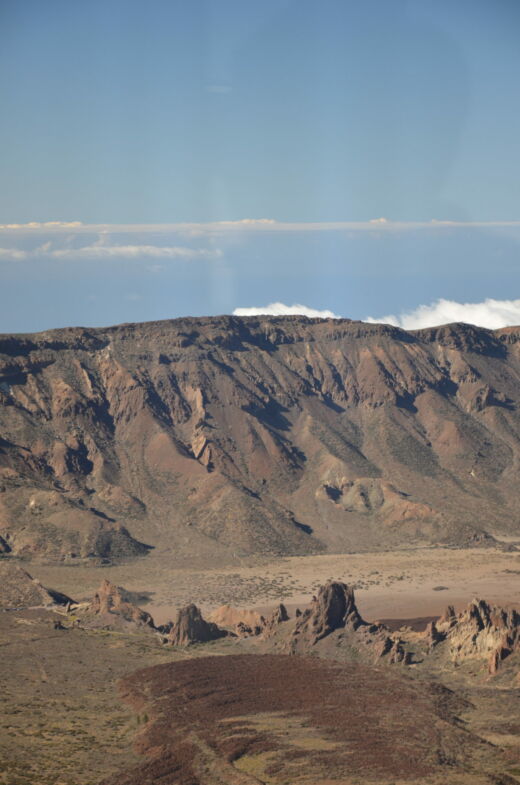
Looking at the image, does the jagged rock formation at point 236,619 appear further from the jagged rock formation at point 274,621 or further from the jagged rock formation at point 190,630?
the jagged rock formation at point 190,630

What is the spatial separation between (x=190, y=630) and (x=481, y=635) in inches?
1353

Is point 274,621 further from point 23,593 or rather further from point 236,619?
point 23,593

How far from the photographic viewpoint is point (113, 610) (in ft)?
475

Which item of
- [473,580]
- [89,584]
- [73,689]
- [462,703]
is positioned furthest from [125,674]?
[473,580]

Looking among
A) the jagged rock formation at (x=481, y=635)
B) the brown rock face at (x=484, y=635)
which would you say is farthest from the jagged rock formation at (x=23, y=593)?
the brown rock face at (x=484, y=635)

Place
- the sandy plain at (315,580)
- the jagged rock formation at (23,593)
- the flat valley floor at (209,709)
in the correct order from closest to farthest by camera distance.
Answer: the flat valley floor at (209,709), the jagged rock formation at (23,593), the sandy plain at (315,580)

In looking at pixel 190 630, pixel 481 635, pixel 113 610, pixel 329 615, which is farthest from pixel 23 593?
pixel 481 635

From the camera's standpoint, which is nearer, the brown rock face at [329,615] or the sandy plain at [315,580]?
the brown rock face at [329,615]

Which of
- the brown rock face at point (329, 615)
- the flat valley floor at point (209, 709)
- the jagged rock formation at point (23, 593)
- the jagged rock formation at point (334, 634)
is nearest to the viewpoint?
the flat valley floor at point (209, 709)

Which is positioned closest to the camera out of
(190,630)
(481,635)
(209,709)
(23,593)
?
(209,709)

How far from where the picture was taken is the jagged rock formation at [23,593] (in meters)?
154

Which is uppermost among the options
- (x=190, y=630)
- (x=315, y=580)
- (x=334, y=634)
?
(x=315, y=580)

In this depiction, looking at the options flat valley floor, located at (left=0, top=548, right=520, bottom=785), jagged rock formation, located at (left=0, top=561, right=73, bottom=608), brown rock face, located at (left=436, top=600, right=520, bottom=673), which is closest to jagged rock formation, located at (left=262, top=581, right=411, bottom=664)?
flat valley floor, located at (left=0, top=548, right=520, bottom=785)

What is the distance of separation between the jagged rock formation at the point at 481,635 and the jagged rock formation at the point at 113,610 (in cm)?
3784
